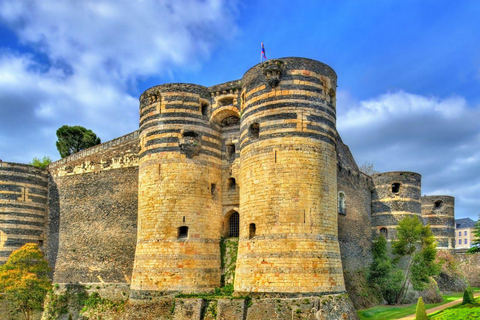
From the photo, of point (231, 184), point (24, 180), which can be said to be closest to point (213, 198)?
point (231, 184)

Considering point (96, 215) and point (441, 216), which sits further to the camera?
point (441, 216)

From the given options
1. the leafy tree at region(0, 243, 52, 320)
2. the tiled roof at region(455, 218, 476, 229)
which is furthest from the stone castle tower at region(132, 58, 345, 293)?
the tiled roof at region(455, 218, 476, 229)

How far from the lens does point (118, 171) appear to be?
98.3 feet

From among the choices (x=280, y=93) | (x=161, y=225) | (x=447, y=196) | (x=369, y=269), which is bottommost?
(x=369, y=269)

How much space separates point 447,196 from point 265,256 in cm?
3241

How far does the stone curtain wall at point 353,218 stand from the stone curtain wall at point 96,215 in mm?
13554

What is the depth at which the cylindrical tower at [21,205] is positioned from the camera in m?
32.0

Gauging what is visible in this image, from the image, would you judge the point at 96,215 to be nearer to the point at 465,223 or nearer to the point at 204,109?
the point at 204,109

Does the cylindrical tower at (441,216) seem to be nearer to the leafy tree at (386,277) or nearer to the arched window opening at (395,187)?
the arched window opening at (395,187)

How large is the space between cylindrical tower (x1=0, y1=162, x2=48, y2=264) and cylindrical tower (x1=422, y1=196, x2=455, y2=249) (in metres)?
36.5

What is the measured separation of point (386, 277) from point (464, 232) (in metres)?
69.0

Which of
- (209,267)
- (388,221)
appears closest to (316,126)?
(209,267)

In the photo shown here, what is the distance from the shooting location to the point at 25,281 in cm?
2800

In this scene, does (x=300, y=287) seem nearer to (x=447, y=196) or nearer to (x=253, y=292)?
(x=253, y=292)
